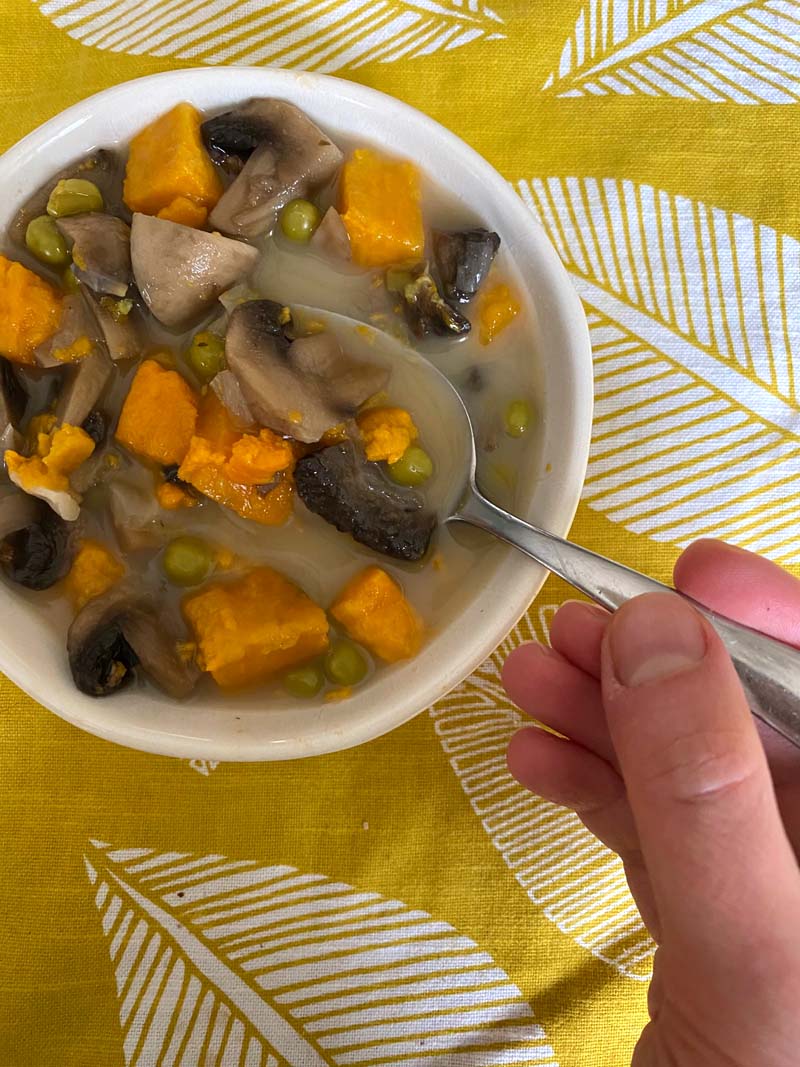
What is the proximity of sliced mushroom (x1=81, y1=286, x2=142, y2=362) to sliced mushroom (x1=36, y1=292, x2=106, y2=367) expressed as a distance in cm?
2

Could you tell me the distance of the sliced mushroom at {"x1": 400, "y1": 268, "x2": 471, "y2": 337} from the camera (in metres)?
1.65

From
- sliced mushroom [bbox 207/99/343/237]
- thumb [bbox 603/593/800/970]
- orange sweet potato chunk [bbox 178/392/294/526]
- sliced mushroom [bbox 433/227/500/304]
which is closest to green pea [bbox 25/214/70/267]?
sliced mushroom [bbox 207/99/343/237]

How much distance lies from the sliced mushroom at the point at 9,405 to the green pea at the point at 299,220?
64cm

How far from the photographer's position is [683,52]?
2.04 m

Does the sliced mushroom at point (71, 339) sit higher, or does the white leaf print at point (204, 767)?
the sliced mushroom at point (71, 339)

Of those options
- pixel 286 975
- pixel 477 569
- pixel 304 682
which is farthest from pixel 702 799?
pixel 286 975

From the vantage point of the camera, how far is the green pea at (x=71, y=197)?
1.65m

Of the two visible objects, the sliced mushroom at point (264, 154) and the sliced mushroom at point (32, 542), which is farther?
the sliced mushroom at point (264, 154)

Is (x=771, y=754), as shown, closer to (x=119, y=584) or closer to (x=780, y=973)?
(x=780, y=973)

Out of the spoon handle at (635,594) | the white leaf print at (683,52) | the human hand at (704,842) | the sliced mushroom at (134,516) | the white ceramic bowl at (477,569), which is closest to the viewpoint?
the human hand at (704,842)

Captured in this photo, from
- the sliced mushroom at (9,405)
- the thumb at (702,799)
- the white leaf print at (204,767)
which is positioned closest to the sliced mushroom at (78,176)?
the sliced mushroom at (9,405)

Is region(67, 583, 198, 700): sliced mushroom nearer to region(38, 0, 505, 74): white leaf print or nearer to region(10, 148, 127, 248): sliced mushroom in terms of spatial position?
region(10, 148, 127, 248): sliced mushroom

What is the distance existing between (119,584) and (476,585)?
2.37 ft

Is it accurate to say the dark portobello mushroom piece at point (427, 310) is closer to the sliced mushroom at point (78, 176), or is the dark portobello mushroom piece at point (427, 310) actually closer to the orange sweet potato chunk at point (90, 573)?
the sliced mushroom at point (78, 176)
